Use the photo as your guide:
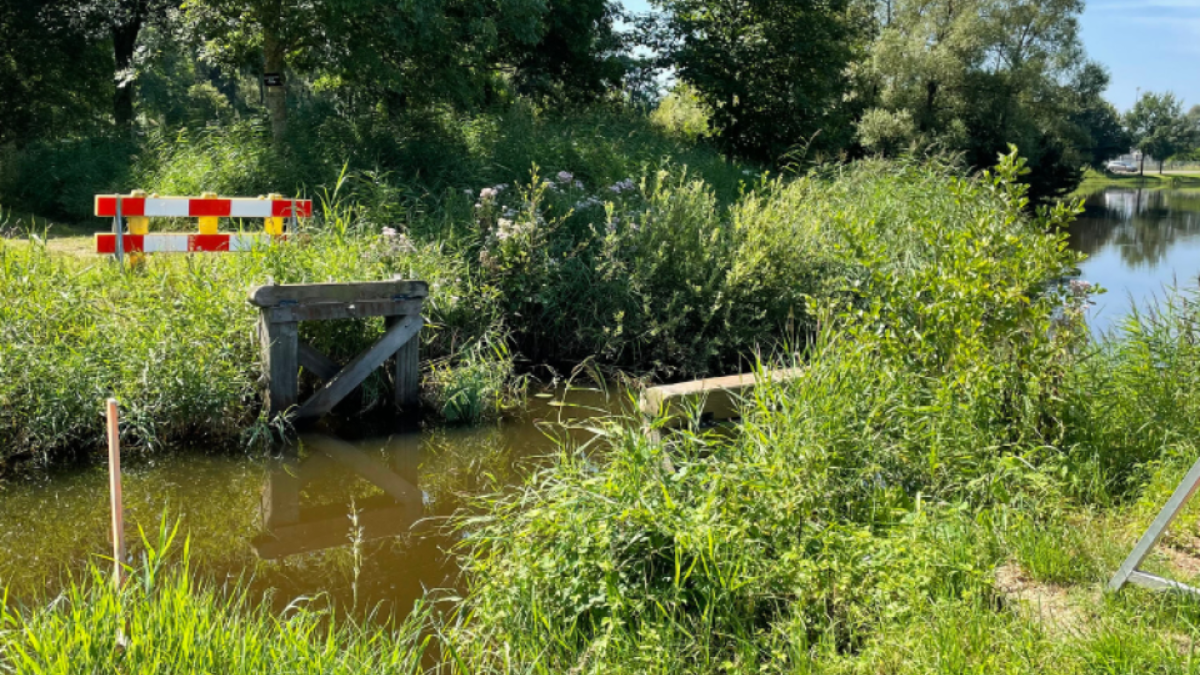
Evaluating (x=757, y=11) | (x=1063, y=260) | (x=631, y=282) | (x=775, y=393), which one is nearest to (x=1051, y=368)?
(x=1063, y=260)

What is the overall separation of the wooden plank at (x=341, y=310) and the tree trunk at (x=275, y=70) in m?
6.93

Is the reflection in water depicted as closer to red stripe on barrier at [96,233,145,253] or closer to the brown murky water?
the brown murky water

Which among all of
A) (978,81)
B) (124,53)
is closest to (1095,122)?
(978,81)

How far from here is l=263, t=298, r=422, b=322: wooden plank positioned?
23.0ft

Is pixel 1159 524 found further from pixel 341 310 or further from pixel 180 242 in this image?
pixel 180 242

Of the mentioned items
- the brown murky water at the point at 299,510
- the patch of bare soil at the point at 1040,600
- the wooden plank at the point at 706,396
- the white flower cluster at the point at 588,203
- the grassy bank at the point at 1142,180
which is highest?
the grassy bank at the point at 1142,180

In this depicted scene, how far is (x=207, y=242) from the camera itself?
8281 mm

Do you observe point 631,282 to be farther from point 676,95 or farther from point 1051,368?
point 676,95

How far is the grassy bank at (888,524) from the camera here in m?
3.32

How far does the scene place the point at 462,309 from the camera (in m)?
8.81

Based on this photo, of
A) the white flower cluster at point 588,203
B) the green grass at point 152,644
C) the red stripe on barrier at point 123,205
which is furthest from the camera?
the white flower cluster at point 588,203

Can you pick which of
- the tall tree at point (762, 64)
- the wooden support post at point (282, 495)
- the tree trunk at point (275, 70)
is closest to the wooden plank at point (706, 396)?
the wooden support post at point (282, 495)

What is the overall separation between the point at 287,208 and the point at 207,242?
33.8 inches

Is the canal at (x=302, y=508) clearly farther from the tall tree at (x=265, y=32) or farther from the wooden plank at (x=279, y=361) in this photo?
the tall tree at (x=265, y=32)
